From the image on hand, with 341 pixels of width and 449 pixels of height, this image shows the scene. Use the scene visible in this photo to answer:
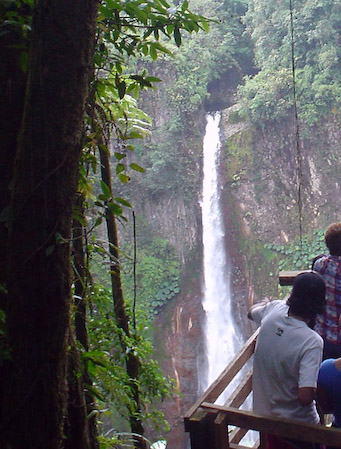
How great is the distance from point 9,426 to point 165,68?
14.6 meters

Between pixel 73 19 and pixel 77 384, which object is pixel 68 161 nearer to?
pixel 73 19

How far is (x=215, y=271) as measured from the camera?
1411 cm

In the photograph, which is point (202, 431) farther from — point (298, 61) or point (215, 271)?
point (298, 61)

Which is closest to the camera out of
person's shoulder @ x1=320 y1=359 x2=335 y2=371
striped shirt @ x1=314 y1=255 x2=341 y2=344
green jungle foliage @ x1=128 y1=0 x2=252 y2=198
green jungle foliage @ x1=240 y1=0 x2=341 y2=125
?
person's shoulder @ x1=320 y1=359 x2=335 y2=371

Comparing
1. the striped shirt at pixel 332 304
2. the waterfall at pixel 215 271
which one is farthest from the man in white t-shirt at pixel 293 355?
the waterfall at pixel 215 271

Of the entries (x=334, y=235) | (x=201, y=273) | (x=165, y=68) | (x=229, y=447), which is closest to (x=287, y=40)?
(x=165, y=68)

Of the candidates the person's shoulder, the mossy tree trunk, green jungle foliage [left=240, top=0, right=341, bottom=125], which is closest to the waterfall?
green jungle foliage [left=240, top=0, right=341, bottom=125]

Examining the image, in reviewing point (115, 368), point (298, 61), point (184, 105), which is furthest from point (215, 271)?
point (115, 368)

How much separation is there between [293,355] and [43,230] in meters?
1.11

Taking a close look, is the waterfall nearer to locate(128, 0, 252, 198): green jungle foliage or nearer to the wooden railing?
locate(128, 0, 252, 198): green jungle foliage

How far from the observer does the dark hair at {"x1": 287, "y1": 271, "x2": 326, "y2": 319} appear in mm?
1837

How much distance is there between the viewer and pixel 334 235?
2.35 metres

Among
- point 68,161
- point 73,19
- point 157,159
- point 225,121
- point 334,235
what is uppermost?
point 225,121

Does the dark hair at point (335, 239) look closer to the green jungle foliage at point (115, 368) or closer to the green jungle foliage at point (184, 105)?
the green jungle foliage at point (115, 368)
